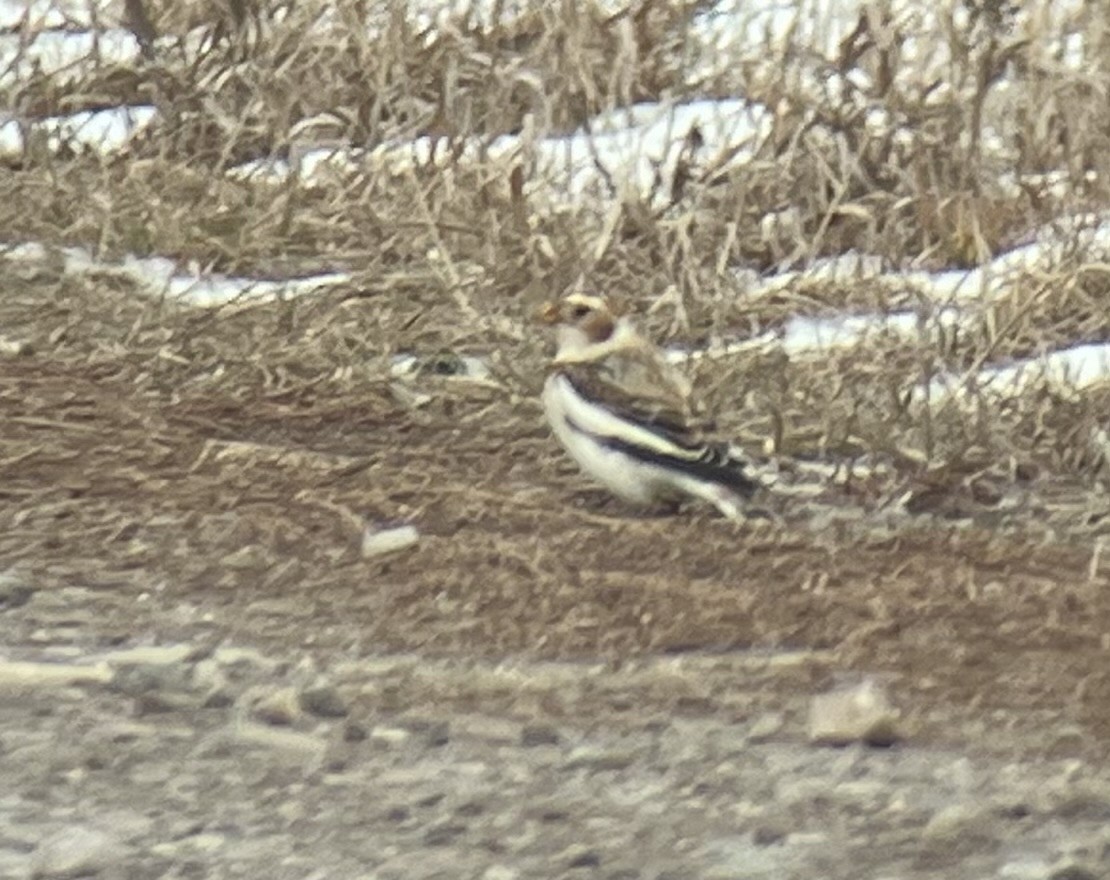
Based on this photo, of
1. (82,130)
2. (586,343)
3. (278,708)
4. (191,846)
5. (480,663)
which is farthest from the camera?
(82,130)

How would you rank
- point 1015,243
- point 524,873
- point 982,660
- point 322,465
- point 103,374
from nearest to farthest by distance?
1. point 524,873
2. point 982,660
3. point 322,465
4. point 103,374
5. point 1015,243

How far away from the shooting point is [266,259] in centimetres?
791

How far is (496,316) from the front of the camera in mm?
7188

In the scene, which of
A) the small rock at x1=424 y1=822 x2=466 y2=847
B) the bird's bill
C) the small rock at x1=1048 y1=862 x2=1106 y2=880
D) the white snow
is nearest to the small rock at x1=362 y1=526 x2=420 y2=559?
the bird's bill

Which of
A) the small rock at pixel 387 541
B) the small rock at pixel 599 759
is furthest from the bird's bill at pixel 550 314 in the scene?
the small rock at pixel 599 759

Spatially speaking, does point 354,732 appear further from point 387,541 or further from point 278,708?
point 387,541

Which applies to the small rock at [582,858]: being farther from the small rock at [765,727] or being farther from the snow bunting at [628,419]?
the snow bunting at [628,419]

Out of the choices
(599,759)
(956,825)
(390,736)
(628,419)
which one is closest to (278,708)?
(390,736)

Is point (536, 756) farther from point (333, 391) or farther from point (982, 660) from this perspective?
point (333, 391)

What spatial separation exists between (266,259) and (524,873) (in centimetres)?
398

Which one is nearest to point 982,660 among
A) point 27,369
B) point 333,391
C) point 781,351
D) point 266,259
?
point 781,351

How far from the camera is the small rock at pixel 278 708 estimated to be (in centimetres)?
480

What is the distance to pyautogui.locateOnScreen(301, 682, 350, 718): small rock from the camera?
4.83 metres

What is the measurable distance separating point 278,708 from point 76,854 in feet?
2.22
